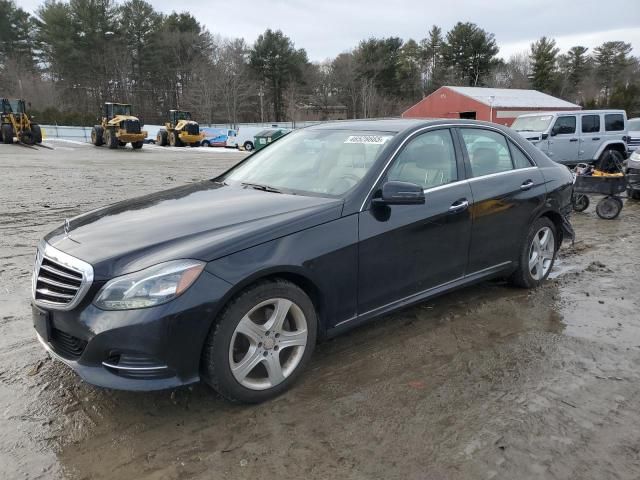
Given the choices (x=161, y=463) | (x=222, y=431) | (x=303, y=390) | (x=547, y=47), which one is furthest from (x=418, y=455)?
(x=547, y=47)

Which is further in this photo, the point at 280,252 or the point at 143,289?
the point at 280,252

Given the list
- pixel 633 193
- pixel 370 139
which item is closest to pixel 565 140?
pixel 633 193

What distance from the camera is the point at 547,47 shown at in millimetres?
72188

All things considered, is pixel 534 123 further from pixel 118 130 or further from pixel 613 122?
pixel 118 130

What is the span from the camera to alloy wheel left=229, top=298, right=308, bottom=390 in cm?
282

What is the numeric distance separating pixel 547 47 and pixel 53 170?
74352mm

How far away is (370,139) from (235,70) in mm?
65200

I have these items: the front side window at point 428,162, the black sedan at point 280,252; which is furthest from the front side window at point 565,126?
the front side window at point 428,162

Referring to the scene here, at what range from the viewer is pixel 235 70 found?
6444cm

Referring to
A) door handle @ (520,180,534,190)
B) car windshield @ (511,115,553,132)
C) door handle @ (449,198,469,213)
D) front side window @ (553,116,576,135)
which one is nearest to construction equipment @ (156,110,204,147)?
car windshield @ (511,115,553,132)

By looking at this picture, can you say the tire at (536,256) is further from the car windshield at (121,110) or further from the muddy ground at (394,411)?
the car windshield at (121,110)

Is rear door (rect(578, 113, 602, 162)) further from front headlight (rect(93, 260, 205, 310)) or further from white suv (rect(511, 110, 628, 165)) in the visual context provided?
front headlight (rect(93, 260, 205, 310))

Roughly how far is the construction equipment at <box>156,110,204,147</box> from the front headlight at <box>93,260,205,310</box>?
112ft

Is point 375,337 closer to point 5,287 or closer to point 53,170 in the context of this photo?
point 5,287
